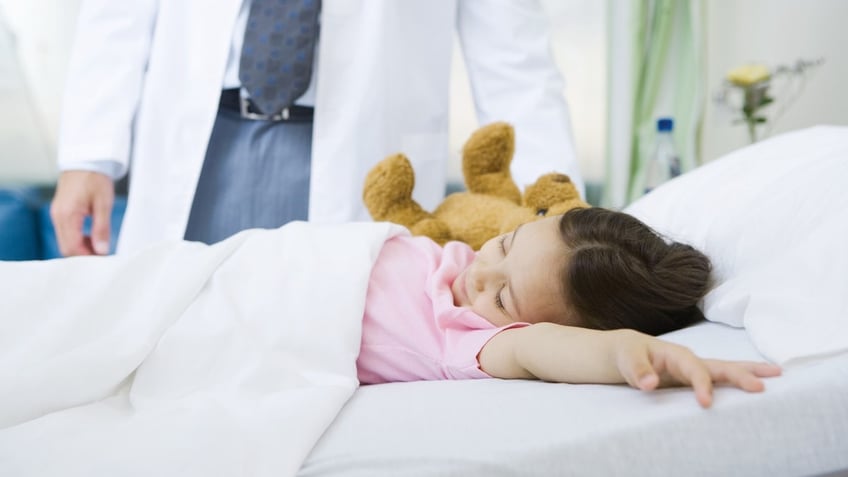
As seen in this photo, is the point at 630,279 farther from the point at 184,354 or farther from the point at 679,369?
the point at 184,354

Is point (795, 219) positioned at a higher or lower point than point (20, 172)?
A: higher

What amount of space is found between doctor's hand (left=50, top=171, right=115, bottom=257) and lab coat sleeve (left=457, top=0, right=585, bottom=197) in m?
0.83

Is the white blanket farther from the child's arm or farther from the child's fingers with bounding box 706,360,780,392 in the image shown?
the child's fingers with bounding box 706,360,780,392

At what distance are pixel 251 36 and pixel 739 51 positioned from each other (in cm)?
179

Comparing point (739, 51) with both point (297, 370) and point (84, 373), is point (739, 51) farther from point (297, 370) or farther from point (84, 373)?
point (84, 373)

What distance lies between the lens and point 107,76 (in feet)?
4.51

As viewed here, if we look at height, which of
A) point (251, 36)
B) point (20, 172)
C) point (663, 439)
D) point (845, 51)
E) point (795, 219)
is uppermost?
point (845, 51)

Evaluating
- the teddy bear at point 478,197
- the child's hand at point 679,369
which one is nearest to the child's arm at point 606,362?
the child's hand at point 679,369

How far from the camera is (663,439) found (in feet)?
1.79

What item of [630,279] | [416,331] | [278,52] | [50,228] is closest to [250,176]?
[278,52]

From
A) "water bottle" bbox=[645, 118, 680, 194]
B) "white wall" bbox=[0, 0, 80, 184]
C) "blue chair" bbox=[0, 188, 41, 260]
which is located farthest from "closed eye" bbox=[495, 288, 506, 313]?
"white wall" bbox=[0, 0, 80, 184]

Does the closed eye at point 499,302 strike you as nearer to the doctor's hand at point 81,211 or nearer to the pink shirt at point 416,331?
the pink shirt at point 416,331

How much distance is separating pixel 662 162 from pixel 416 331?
65.1 inches

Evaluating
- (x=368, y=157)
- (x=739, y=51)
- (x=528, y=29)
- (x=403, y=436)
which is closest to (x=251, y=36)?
(x=368, y=157)
